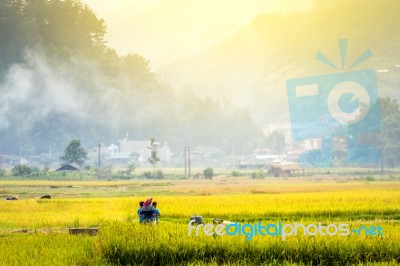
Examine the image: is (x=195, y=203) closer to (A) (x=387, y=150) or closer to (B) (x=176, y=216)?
(B) (x=176, y=216)

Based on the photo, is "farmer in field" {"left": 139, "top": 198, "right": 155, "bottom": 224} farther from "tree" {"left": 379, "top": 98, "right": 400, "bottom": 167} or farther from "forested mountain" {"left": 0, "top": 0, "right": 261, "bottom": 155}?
"forested mountain" {"left": 0, "top": 0, "right": 261, "bottom": 155}

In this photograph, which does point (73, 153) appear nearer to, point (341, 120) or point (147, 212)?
point (147, 212)

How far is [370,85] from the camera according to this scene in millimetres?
188750

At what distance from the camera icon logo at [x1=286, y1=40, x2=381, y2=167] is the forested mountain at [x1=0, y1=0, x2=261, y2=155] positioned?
20.3m

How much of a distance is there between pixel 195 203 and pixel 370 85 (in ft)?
551

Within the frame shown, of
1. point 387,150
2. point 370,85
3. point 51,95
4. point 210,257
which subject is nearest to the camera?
point 210,257

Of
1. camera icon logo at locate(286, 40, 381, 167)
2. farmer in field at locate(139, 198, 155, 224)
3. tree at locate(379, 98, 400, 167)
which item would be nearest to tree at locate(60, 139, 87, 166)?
camera icon logo at locate(286, 40, 381, 167)

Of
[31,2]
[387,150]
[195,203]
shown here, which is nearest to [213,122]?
[31,2]

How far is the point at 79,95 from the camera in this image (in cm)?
13250

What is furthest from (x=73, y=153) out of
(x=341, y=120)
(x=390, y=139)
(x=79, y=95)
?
(x=341, y=120)

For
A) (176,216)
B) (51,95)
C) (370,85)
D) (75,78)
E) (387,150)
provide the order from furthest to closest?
1. (370,85)
2. (75,78)
3. (51,95)
4. (387,150)
5. (176,216)

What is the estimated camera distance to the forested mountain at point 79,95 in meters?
122

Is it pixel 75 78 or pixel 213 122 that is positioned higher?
pixel 75 78

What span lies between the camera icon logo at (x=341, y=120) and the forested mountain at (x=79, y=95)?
20319 mm
